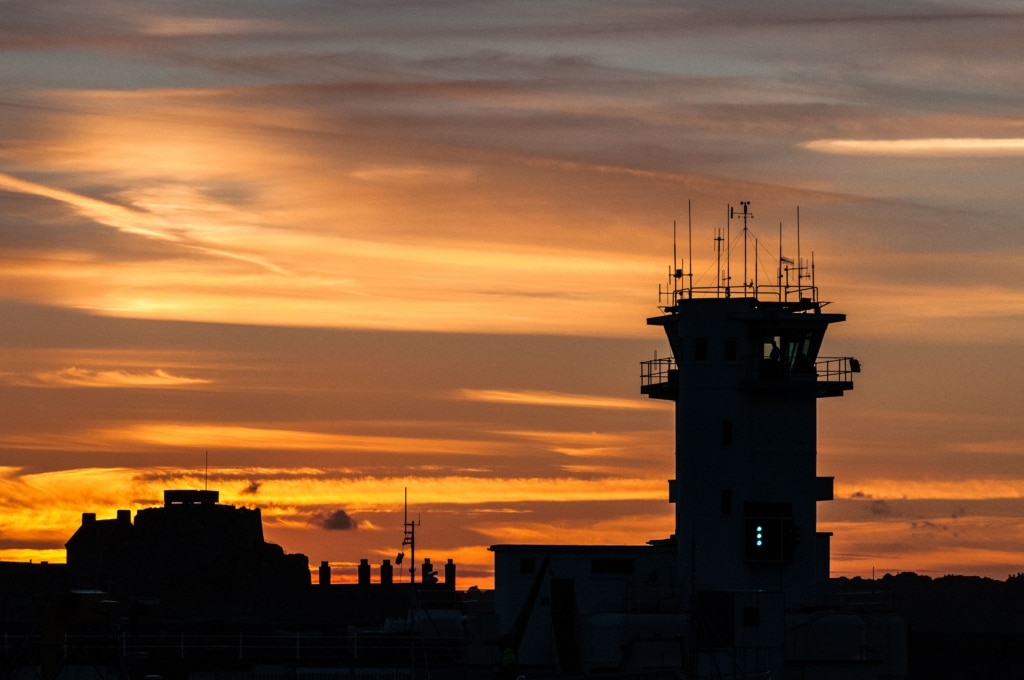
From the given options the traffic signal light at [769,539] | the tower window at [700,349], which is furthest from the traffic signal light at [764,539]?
the tower window at [700,349]

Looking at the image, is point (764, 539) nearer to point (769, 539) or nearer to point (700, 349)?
point (769, 539)

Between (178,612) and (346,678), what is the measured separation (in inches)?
3863

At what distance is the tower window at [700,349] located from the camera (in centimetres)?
10775

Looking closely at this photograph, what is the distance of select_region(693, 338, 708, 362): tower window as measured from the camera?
354ft

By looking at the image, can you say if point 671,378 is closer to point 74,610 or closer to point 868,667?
point 868,667

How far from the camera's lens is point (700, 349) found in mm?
107938

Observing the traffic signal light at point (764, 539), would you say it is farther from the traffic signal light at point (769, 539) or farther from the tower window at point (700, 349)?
the tower window at point (700, 349)

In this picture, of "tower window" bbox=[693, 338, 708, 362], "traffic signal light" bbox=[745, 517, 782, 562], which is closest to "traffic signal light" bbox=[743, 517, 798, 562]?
"traffic signal light" bbox=[745, 517, 782, 562]

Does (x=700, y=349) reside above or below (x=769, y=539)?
above

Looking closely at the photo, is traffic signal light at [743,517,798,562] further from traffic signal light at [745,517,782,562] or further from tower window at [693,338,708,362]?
tower window at [693,338,708,362]

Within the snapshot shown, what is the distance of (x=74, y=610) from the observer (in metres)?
81.0

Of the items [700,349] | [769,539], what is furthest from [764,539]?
[700,349]

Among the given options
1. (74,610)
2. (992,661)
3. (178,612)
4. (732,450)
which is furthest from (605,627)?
(178,612)

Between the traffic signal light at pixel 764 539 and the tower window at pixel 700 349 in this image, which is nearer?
the traffic signal light at pixel 764 539
